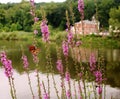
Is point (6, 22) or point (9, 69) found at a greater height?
point (9, 69)

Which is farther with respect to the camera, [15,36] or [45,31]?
[15,36]

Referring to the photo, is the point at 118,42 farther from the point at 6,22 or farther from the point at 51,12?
the point at 6,22

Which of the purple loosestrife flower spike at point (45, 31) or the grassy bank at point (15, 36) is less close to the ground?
the purple loosestrife flower spike at point (45, 31)

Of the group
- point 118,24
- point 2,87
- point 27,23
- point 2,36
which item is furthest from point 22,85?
point 27,23

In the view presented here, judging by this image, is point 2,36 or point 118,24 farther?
point 2,36

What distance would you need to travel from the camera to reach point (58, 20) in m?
63.3

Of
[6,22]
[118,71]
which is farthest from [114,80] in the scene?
[6,22]

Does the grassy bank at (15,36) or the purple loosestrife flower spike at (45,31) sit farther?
the grassy bank at (15,36)

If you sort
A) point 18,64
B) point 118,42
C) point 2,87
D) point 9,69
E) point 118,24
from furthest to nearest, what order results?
point 118,24 → point 118,42 → point 18,64 → point 2,87 → point 9,69

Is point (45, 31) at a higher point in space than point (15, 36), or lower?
higher

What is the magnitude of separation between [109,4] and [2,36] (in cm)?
1807

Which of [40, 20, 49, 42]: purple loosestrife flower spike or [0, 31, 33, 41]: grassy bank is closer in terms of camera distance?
[40, 20, 49, 42]: purple loosestrife flower spike

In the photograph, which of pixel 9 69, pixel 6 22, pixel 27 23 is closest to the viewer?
pixel 9 69

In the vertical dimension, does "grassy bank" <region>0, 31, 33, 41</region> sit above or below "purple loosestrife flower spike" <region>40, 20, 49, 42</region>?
below
